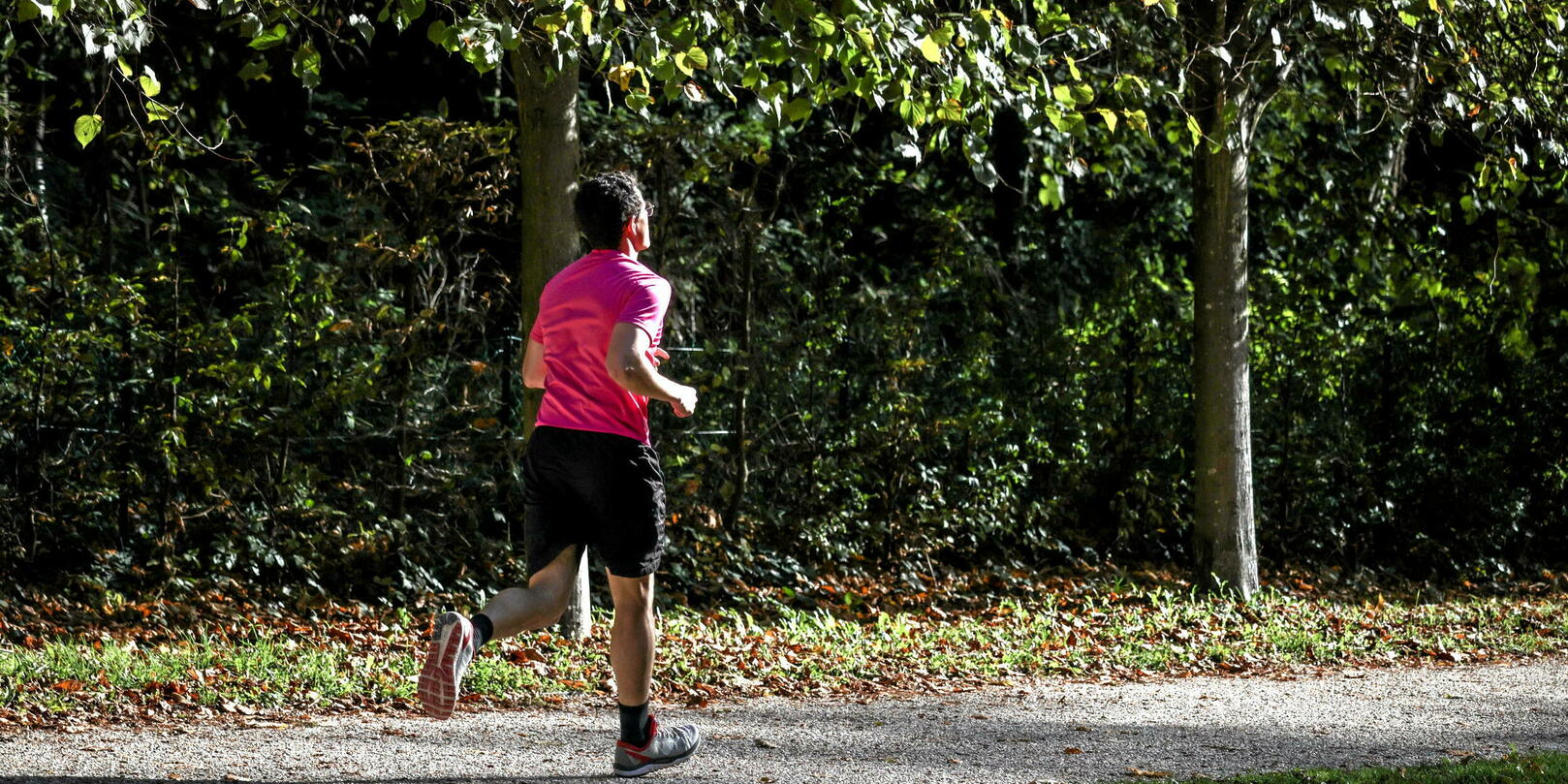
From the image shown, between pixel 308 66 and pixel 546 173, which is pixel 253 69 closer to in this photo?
pixel 308 66

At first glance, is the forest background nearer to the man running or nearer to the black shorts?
the man running

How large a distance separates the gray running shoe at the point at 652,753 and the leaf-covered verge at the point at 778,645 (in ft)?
5.53

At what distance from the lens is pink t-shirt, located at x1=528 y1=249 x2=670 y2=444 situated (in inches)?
174

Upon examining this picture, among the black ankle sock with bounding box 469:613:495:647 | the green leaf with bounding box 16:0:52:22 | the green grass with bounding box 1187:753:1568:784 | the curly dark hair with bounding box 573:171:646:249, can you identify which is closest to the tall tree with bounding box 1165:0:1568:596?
the green grass with bounding box 1187:753:1568:784

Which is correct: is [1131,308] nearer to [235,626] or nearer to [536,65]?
[536,65]

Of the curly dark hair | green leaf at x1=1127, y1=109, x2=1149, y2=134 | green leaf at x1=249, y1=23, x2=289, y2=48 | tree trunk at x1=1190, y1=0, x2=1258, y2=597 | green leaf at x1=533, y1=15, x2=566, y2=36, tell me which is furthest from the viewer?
tree trunk at x1=1190, y1=0, x2=1258, y2=597

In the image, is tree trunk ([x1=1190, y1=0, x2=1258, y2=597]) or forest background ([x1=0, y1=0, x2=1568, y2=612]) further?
tree trunk ([x1=1190, y1=0, x2=1258, y2=597])

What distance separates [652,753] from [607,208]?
170 cm

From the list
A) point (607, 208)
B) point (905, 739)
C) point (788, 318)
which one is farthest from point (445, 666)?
point (788, 318)

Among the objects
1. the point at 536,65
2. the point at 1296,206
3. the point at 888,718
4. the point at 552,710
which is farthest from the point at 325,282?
the point at 1296,206

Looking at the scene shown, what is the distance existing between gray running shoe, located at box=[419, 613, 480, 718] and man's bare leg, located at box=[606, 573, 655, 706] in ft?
1.76

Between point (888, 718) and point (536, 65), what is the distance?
3634mm

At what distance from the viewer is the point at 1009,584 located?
1081 centimetres

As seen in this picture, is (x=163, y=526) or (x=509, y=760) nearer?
(x=509, y=760)
